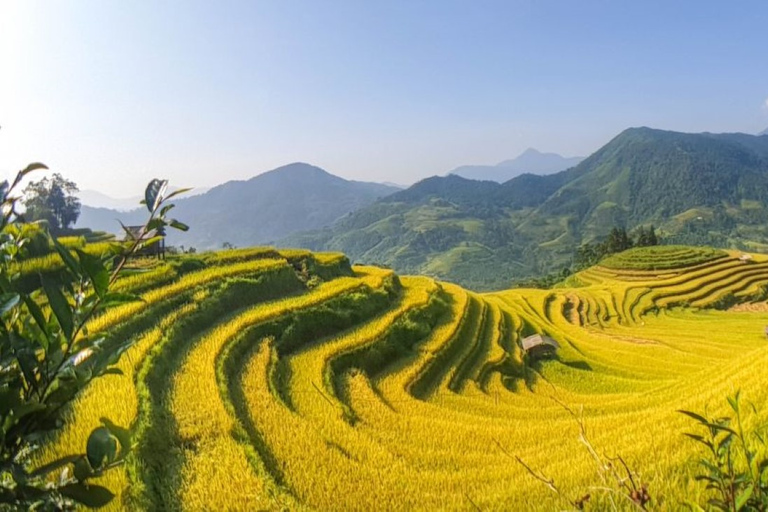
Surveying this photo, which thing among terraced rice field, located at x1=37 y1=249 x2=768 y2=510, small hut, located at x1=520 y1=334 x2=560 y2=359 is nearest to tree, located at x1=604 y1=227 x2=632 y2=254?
terraced rice field, located at x1=37 y1=249 x2=768 y2=510

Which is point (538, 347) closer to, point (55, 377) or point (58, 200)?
point (55, 377)

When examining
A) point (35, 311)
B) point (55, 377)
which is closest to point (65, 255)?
point (35, 311)

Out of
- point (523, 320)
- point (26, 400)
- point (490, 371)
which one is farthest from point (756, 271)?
point (26, 400)

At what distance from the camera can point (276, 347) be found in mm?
11523

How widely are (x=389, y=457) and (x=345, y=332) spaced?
25.6 ft

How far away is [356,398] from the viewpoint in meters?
10.0

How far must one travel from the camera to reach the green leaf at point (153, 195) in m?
1.67

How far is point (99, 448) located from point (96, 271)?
0.52m

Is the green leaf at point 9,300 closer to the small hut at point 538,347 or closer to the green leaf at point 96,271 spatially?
the green leaf at point 96,271

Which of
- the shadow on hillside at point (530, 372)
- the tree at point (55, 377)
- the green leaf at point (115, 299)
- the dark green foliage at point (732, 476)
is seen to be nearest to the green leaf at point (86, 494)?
the tree at point (55, 377)

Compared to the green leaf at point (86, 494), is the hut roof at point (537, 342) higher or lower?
lower

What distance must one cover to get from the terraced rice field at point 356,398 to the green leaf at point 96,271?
1.88ft

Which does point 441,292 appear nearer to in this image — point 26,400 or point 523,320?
point 523,320

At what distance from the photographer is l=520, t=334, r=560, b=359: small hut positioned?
18.8 meters
